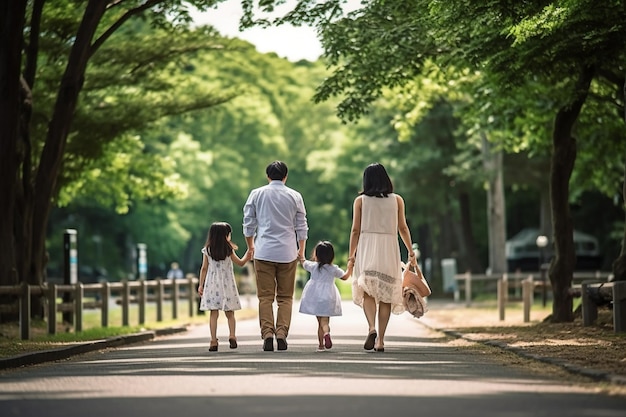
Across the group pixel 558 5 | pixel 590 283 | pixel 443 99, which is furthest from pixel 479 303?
pixel 558 5

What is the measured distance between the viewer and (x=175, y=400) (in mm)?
11102

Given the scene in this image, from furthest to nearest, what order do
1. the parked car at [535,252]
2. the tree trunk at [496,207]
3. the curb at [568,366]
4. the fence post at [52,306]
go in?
the parked car at [535,252], the tree trunk at [496,207], the fence post at [52,306], the curb at [568,366]

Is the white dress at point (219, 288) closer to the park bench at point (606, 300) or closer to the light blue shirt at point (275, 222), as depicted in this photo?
the light blue shirt at point (275, 222)

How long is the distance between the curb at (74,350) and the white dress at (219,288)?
1794 mm

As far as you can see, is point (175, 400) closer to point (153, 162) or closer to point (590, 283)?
point (590, 283)

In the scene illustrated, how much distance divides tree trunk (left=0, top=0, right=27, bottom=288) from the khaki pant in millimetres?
9273

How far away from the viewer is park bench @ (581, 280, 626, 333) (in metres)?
21.4

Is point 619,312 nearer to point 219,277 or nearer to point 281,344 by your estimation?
point 281,344

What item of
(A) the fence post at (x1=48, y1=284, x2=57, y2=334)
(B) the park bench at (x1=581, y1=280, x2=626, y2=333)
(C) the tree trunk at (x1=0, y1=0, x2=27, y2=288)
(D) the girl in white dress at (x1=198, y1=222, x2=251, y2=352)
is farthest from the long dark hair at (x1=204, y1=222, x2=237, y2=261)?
(C) the tree trunk at (x1=0, y1=0, x2=27, y2=288)

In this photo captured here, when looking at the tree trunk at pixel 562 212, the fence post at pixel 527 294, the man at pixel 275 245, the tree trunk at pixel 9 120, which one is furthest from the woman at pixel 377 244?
the fence post at pixel 527 294

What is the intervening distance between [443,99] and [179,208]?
81.2 ft

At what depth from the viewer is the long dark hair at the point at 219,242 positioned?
18.5 metres

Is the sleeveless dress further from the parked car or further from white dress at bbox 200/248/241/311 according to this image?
the parked car

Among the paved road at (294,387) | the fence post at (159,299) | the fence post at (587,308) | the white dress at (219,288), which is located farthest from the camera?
the fence post at (159,299)
